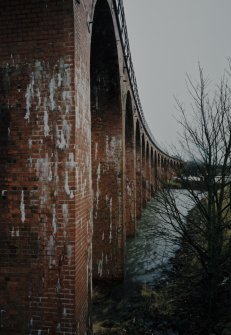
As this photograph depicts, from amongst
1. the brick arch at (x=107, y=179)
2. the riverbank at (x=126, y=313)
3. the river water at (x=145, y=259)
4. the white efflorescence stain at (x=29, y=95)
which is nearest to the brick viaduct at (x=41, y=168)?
the white efflorescence stain at (x=29, y=95)

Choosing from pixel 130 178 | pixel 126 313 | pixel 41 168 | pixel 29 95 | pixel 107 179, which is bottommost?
pixel 126 313

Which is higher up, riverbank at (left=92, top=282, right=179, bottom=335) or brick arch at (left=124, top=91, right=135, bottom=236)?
brick arch at (left=124, top=91, right=135, bottom=236)

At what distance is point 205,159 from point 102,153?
3.05 m

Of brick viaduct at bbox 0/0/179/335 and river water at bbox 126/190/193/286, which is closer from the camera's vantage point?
brick viaduct at bbox 0/0/179/335

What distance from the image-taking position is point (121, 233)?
26.8 feet

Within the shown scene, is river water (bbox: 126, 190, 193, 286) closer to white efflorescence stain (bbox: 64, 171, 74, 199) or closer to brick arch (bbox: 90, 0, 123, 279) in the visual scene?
brick arch (bbox: 90, 0, 123, 279)

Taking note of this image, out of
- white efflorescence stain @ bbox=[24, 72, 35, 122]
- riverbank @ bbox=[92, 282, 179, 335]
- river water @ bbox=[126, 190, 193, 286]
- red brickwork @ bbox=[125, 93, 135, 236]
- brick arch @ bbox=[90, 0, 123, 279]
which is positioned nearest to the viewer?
white efflorescence stain @ bbox=[24, 72, 35, 122]

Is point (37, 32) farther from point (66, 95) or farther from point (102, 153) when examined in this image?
point (102, 153)

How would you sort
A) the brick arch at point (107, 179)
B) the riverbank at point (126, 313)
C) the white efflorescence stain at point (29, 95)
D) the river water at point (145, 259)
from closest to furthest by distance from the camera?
the white efflorescence stain at point (29, 95) → the riverbank at point (126, 313) → the brick arch at point (107, 179) → the river water at point (145, 259)

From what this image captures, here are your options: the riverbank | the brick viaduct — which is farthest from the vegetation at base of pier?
the brick viaduct

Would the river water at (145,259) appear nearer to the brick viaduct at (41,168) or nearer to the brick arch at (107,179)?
the brick arch at (107,179)

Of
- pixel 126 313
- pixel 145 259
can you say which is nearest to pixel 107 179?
pixel 126 313

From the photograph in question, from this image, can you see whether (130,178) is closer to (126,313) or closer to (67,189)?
(126,313)

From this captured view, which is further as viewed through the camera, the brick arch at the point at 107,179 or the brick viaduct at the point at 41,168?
the brick arch at the point at 107,179
